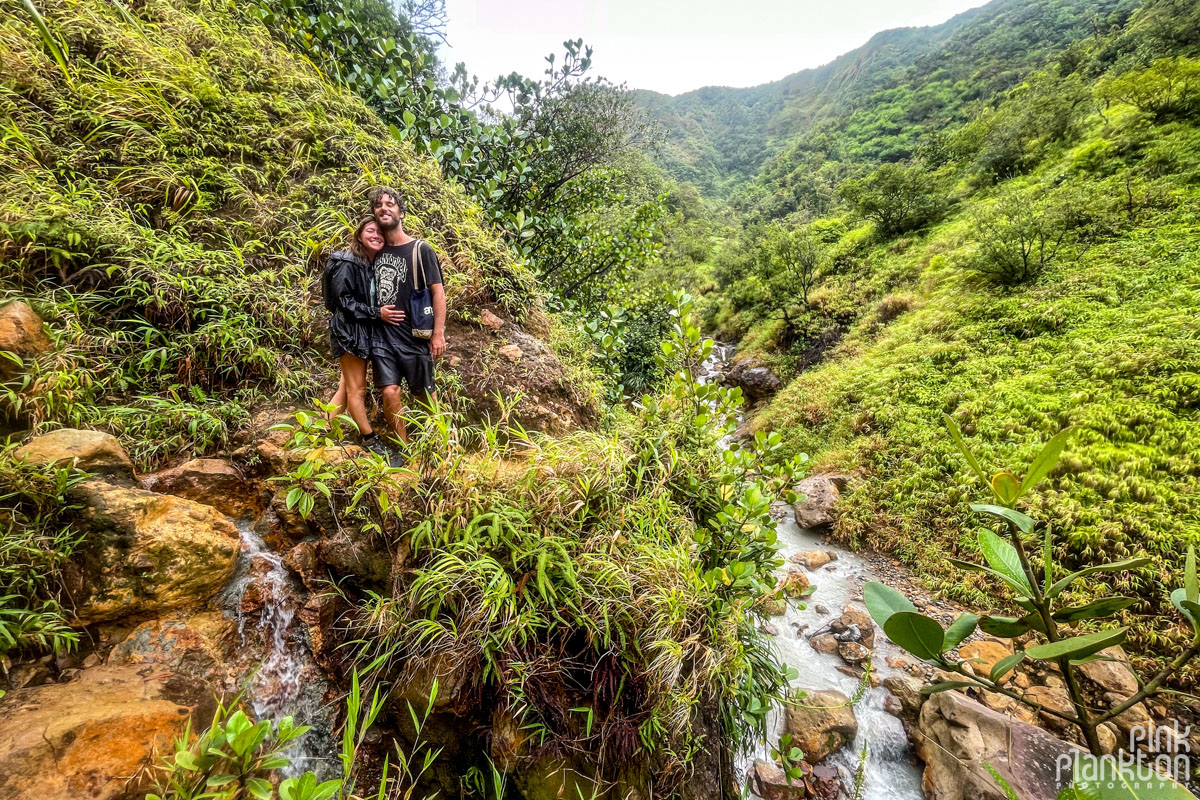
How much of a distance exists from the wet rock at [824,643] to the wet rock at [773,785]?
1.77m

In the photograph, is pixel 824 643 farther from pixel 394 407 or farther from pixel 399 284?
pixel 399 284

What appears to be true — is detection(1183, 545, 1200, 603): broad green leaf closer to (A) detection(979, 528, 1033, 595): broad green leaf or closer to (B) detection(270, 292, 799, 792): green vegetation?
(A) detection(979, 528, 1033, 595): broad green leaf

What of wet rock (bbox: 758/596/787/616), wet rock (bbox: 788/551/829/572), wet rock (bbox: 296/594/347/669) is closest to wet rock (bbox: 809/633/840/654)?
wet rock (bbox: 758/596/787/616)

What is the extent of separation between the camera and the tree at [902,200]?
1527 centimetres

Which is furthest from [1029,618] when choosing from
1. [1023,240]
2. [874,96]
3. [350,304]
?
[874,96]

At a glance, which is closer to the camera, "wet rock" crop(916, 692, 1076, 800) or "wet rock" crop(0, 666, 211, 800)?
"wet rock" crop(0, 666, 211, 800)

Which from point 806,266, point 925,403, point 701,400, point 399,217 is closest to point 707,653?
point 701,400

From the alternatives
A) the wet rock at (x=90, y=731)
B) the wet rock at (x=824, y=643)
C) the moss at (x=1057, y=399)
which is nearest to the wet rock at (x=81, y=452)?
the wet rock at (x=90, y=731)

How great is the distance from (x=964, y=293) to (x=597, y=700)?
12.6 metres

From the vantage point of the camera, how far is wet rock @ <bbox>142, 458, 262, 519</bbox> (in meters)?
2.90

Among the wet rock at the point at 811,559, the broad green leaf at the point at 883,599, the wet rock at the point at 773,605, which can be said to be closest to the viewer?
the broad green leaf at the point at 883,599

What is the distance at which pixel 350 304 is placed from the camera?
326 cm

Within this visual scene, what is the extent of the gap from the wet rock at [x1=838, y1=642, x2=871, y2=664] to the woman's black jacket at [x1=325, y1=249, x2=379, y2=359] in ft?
19.0

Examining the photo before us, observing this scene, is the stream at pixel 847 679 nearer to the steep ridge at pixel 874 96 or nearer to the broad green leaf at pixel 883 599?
the broad green leaf at pixel 883 599
